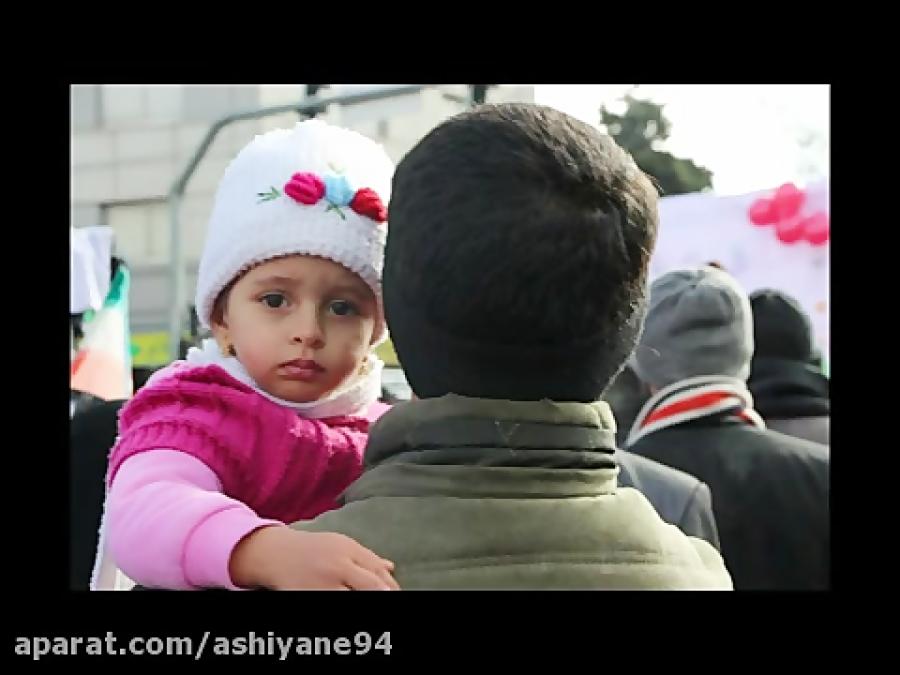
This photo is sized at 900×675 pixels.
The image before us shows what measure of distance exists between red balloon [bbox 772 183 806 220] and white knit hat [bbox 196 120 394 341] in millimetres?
3459

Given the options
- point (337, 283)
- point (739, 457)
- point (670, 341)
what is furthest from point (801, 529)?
point (337, 283)

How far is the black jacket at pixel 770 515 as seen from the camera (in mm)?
2871

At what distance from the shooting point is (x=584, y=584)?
1187 millimetres

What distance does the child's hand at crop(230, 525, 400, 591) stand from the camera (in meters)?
1.15

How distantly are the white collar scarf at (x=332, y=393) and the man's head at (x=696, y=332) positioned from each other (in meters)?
1.56

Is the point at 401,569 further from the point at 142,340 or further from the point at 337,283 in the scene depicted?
the point at 142,340

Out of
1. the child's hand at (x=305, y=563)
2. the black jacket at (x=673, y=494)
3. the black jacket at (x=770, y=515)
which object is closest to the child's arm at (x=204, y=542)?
the child's hand at (x=305, y=563)

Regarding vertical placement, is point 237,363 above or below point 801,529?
below

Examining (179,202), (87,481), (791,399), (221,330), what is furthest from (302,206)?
(179,202)

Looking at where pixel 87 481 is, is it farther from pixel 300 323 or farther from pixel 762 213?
pixel 762 213

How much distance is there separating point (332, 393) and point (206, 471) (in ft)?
0.77

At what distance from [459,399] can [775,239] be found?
394cm

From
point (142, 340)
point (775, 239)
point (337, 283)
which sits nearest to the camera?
point (337, 283)

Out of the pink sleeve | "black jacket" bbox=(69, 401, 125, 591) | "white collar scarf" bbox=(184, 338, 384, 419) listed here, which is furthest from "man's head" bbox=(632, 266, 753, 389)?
the pink sleeve
